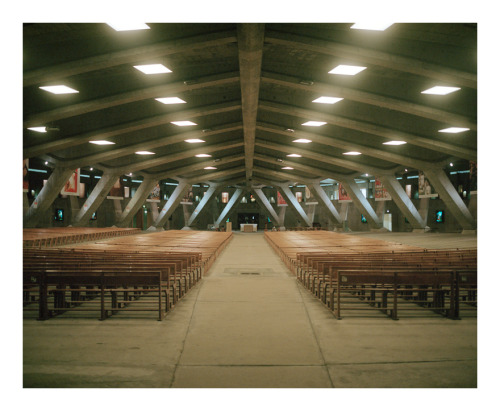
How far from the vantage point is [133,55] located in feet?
30.0

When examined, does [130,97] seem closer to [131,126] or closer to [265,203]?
[131,126]

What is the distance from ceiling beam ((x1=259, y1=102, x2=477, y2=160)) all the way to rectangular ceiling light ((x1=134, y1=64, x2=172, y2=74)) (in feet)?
18.3

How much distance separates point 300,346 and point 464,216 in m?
22.0

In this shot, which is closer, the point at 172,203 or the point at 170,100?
the point at 170,100

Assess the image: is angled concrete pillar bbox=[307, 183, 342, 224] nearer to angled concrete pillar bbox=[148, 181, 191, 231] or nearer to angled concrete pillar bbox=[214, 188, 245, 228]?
angled concrete pillar bbox=[214, 188, 245, 228]

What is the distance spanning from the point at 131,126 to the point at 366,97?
929 centimetres

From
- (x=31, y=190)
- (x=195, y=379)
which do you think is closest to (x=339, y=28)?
(x=195, y=379)

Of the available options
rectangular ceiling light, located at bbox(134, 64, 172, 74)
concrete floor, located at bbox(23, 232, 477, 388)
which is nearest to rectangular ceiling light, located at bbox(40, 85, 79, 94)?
rectangular ceiling light, located at bbox(134, 64, 172, 74)

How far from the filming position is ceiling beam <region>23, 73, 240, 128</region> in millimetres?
11977

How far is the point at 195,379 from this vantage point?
3424 millimetres

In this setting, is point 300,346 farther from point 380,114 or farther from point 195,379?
point 380,114

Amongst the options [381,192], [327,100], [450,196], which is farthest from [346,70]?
[381,192]

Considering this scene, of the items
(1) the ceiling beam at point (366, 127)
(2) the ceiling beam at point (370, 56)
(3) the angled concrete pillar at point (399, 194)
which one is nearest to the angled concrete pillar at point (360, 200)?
(3) the angled concrete pillar at point (399, 194)

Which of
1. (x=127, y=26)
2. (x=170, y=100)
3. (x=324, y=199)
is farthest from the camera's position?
(x=324, y=199)
